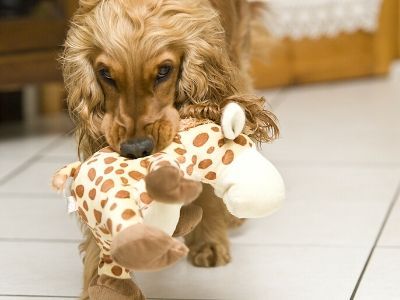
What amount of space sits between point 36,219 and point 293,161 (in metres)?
0.78

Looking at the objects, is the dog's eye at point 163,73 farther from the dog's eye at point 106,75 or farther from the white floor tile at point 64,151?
the white floor tile at point 64,151

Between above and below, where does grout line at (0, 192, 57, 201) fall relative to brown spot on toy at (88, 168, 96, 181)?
below

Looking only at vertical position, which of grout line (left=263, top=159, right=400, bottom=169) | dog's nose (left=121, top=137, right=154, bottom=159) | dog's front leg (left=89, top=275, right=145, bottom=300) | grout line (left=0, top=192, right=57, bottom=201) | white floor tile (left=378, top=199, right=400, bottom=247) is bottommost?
grout line (left=0, top=192, right=57, bottom=201)

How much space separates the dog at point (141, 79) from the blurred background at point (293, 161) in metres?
0.27

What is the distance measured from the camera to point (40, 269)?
1700 millimetres

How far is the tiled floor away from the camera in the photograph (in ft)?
5.16

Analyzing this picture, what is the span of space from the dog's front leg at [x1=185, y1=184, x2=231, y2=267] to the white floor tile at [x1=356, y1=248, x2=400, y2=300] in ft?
0.92

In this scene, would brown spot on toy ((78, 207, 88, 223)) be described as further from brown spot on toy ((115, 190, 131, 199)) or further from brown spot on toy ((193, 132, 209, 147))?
brown spot on toy ((193, 132, 209, 147))

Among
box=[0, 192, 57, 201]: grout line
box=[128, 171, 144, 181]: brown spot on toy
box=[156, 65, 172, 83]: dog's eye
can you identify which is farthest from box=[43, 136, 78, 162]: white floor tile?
box=[128, 171, 144, 181]: brown spot on toy

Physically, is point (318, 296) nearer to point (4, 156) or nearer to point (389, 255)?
point (389, 255)

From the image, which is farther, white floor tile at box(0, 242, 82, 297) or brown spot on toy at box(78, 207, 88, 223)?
white floor tile at box(0, 242, 82, 297)

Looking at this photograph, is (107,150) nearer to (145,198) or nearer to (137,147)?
(137,147)

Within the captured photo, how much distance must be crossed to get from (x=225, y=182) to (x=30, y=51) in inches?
64.3

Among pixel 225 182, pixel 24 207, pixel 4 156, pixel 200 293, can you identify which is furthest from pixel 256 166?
pixel 4 156
